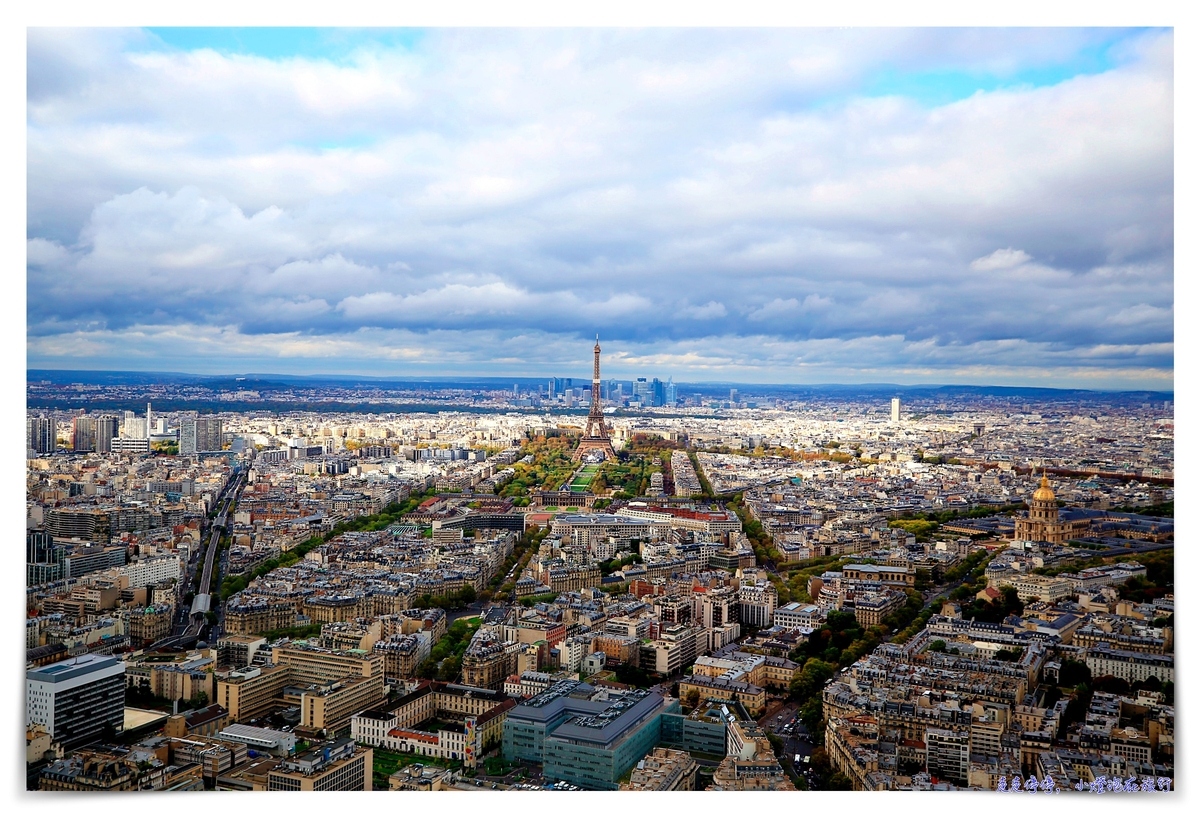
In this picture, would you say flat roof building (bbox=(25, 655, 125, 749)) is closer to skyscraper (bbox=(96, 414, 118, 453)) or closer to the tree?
the tree

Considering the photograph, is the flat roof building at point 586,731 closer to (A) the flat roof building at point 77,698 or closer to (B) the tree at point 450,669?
(B) the tree at point 450,669

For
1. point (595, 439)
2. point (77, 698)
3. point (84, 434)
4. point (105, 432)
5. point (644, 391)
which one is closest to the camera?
point (77, 698)

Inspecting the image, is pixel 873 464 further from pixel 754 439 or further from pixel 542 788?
pixel 542 788

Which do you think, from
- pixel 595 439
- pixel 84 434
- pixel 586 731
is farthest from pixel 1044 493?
pixel 84 434

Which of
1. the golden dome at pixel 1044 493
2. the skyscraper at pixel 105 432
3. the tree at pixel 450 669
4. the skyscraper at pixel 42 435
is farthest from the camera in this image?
the skyscraper at pixel 105 432

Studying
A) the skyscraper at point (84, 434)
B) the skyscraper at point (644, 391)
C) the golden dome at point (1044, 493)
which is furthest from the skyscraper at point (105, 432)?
the golden dome at point (1044, 493)

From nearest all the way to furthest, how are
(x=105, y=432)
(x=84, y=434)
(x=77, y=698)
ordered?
(x=77, y=698), (x=84, y=434), (x=105, y=432)

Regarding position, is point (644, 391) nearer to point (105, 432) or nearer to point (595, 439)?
point (595, 439)

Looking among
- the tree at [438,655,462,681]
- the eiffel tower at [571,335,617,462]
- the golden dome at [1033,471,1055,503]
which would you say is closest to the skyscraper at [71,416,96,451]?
the tree at [438,655,462,681]
